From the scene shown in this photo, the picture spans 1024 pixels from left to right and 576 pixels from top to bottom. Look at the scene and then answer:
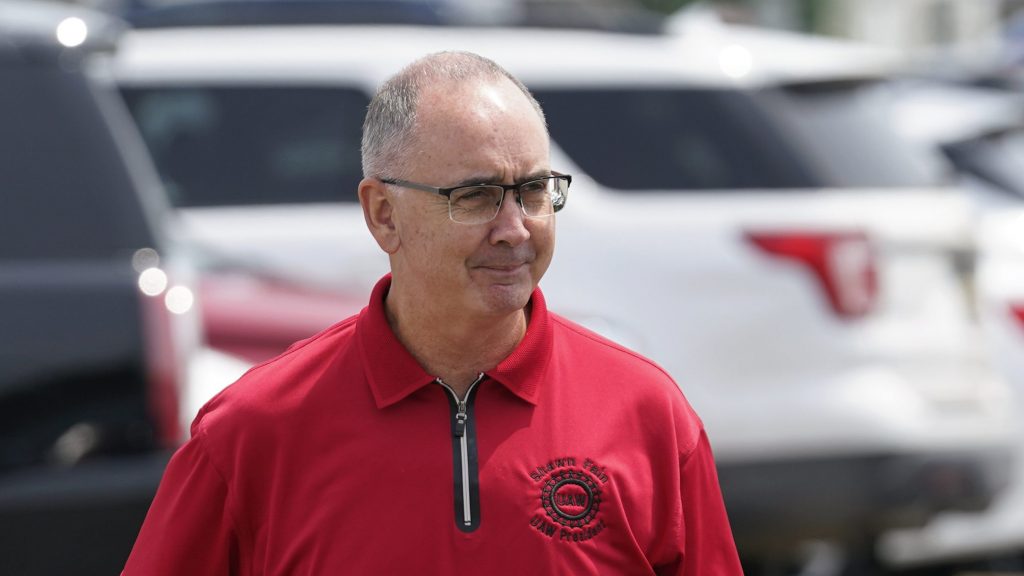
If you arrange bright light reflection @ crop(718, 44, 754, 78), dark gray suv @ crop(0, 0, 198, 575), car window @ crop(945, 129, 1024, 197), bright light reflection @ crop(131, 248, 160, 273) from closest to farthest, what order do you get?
dark gray suv @ crop(0, 0, 198, 575), bright light reflection @ crop(131, 248, 160, 273), bright light reflection @ crop(718, 44, 754, 78), car window @ crop(945, 129, 1024, 197)

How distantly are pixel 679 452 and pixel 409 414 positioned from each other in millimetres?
350

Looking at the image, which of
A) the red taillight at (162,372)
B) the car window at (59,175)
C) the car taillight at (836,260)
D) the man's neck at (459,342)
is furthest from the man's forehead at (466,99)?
the car taillight at (836,260)

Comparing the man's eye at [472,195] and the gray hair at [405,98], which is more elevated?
the gray hair at [405,98]

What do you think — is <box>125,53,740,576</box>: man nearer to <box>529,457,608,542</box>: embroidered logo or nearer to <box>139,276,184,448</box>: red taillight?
<box>529,457,608,542</box>: embroidered logo

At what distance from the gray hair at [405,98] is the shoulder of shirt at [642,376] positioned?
Result: 296mm

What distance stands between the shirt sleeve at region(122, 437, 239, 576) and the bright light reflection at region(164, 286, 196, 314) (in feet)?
4.82

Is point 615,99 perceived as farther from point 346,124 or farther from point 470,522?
point 470,522

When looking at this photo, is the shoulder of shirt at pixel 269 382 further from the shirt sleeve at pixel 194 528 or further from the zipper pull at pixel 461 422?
Result: the zipper pull at pixel 461 422

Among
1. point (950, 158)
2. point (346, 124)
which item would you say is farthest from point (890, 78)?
point (346, 124)

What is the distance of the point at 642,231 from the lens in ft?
18.1

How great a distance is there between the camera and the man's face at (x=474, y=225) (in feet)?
6.98

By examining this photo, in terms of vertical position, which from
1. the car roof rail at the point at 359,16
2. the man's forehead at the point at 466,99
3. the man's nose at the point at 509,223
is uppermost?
the car roof rail at the point at 359,16

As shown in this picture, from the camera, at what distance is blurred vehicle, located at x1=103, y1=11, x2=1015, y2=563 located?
5.45 metres

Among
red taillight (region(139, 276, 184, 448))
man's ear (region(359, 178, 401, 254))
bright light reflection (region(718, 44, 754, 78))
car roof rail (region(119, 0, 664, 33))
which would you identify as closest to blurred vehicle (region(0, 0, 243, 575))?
red taillight (region(139, 276, 184, 448))
